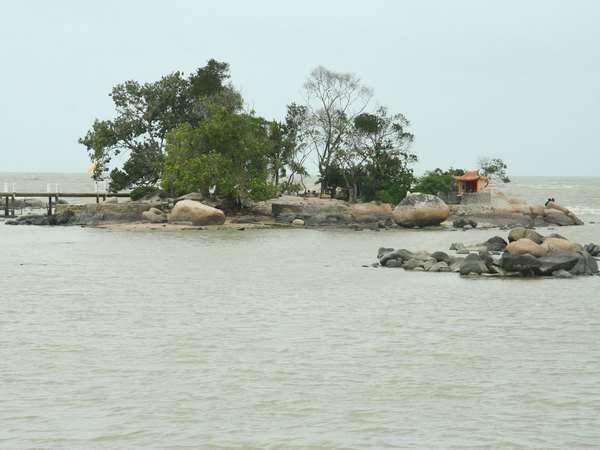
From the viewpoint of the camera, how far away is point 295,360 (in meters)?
14.8

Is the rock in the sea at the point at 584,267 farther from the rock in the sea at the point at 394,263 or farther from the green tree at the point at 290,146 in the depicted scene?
Answer: the green tree at the point at 290,146

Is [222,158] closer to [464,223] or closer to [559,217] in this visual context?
[464,223]

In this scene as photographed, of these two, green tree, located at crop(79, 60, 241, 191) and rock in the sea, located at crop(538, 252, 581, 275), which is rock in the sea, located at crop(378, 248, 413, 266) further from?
green tree, located at crop(79, 60, 241, 191)

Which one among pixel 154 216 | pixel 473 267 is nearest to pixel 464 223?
pixel 154 216

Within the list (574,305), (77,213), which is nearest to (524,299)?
(574,305)

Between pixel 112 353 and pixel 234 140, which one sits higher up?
pixel 234 140

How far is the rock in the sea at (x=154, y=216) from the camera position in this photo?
50.6 meters

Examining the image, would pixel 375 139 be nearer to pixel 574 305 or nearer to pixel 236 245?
pixel 236 245

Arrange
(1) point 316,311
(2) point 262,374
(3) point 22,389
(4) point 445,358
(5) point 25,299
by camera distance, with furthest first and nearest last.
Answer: (5) point 25,299
(1) point 316,311
(4) point 445,358
(2) point 262,374
(3) point 22,389

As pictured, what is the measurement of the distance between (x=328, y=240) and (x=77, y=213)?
1814cm

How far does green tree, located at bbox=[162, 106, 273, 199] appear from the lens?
51.2 metres

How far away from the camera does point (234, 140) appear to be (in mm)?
52531

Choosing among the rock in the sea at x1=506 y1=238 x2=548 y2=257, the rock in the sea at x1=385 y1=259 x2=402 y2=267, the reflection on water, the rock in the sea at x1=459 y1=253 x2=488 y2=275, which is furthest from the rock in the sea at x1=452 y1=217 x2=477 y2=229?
the reflection on water

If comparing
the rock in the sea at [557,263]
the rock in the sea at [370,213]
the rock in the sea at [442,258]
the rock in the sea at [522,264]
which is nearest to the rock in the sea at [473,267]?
the rock in the sea at [522,264]
